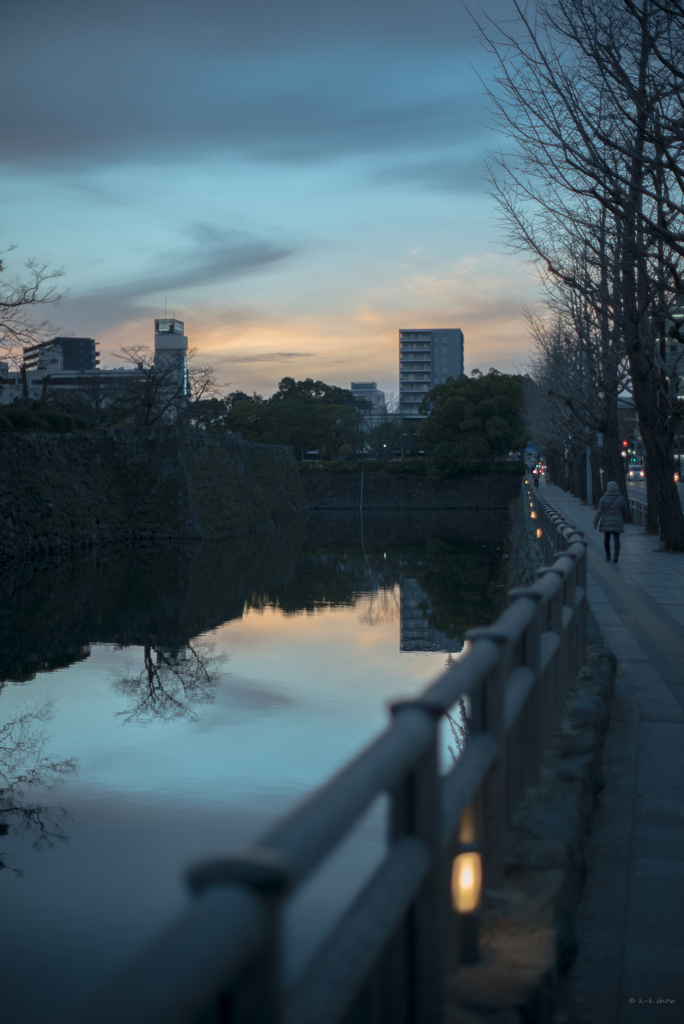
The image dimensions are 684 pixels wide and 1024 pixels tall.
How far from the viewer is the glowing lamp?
269 cm

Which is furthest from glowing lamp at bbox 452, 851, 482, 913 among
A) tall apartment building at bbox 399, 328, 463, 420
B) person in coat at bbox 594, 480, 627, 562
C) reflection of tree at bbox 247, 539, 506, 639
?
tall apartment building at bbox 399, 328, 463, 420

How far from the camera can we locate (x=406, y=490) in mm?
69062

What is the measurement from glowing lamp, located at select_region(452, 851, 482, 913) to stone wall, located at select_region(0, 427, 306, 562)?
2620cm

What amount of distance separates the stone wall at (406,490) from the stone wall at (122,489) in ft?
67.3

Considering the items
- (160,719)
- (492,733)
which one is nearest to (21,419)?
(160,719)

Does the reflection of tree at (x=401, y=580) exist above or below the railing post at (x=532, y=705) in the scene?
below

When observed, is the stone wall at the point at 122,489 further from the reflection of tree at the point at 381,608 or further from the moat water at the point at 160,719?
the reflection of tree at the point at 381,608

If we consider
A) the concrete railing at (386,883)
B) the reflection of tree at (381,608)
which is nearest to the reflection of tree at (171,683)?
the reflection of tree at (381,608)

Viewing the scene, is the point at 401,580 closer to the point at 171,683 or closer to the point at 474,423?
the point at 171,683

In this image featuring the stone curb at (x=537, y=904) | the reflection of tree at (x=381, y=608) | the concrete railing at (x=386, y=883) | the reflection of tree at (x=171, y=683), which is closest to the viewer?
the concrete railing at (x=386, y=883)

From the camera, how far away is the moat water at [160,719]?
5750 mm

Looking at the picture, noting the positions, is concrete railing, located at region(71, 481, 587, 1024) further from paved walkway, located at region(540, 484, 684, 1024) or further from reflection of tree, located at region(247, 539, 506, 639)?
reflection of tree, located at region(247, 539, 506, 639)

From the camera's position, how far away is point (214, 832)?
22.6 ft

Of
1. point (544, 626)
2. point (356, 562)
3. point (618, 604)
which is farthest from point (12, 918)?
point (356, 562)
